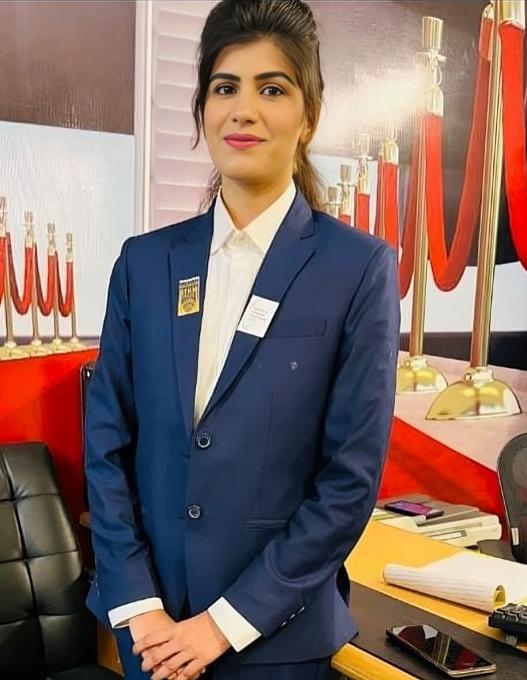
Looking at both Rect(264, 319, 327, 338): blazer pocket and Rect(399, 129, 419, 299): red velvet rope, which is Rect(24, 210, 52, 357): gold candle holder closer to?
Rect(399, 129, 419, 299): red velvet rope

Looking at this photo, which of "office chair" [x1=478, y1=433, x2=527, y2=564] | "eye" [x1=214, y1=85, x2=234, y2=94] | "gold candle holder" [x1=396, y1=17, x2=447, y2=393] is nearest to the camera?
"eye" [x1=214, y1=85, x2=234, y2=94]

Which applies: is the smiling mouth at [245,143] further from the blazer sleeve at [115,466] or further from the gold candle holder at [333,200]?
the gold candle holder at [333,200]

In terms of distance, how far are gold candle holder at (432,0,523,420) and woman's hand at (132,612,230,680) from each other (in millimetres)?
1277

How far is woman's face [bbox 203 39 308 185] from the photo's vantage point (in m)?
1.17

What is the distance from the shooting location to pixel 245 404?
44.3 inches

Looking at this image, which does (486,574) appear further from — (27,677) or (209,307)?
(27,677)

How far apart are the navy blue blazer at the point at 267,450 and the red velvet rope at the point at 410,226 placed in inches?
45.7

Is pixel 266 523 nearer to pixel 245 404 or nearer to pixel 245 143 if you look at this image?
pixel 245 404

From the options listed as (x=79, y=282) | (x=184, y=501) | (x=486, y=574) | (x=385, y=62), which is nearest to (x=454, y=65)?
(x=385, y=62)

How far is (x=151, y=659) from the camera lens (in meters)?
1.13

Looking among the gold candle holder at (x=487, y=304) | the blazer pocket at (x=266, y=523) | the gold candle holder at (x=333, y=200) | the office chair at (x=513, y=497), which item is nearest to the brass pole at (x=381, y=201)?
the gold candle holder at (x=333, y=200)

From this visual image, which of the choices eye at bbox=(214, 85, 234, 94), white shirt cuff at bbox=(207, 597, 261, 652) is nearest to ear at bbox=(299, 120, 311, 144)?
eye at bbox=(214, 85, 234, 94)

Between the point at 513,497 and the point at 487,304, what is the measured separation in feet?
1.72

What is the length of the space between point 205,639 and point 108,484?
249 millimetres
